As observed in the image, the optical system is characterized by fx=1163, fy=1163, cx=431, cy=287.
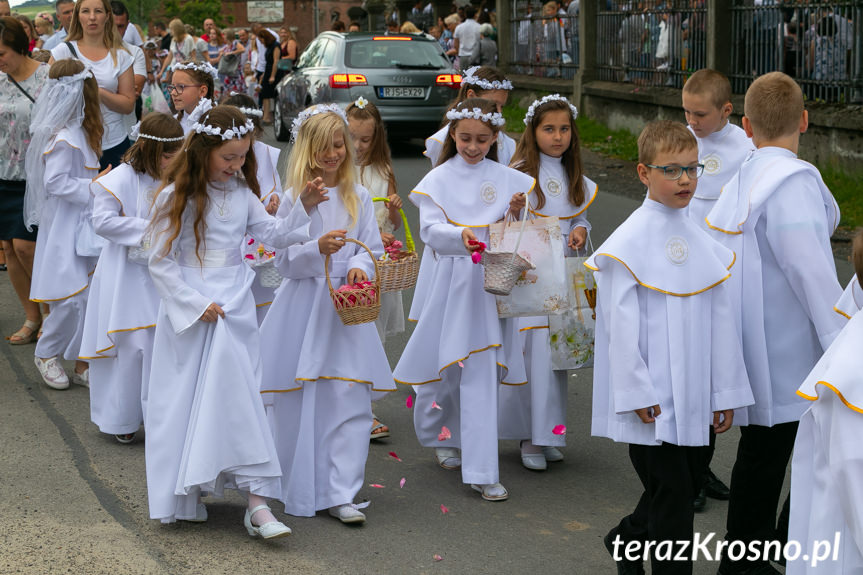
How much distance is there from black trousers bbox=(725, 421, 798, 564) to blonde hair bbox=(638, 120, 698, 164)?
110 cm

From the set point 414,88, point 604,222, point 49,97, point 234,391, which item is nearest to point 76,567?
point 234,391

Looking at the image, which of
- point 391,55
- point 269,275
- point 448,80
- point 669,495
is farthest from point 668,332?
point 391,55

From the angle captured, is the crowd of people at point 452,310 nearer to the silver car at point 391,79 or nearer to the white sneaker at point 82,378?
the white sneaker at point 82,378

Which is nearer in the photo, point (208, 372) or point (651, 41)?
point (208, 372)

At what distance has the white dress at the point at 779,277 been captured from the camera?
166 inches

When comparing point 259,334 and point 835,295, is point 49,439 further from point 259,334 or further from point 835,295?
point 835,295

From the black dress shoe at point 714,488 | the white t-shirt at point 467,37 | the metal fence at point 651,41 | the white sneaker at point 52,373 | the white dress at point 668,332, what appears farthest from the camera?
the white t-shirt at point 467,37

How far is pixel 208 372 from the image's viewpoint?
476cm

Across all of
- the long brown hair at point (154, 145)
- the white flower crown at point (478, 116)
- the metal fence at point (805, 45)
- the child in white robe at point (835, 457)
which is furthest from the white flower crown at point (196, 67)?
the metal fence at point (805, 45)

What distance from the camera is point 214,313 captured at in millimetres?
4789

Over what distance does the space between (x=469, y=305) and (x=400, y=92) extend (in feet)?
38.9

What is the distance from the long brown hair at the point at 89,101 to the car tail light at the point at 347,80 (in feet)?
32.1

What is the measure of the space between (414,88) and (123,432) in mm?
11543

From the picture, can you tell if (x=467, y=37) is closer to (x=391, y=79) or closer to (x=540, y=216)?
(x=391, y=79)
